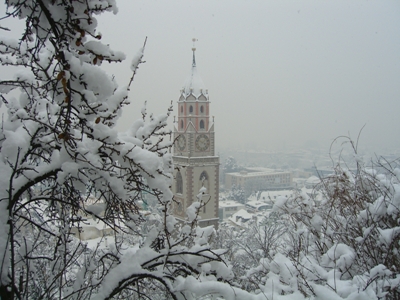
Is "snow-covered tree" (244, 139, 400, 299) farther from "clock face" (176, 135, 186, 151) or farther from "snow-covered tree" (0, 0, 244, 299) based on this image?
"clock face" (176, 135, 186, 151)

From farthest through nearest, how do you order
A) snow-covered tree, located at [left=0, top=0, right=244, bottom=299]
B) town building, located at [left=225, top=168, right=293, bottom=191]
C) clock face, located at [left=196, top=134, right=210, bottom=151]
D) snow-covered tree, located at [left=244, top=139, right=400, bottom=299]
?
town building, located at [left=225, top=168, right=293, bottom=191] < clock face, located at [left=196, top=134, right=210, bottom=151] < snow-covered tree, located at [left=244, top=139, right=400, bottom=299] < snow-covered tree, located at [left=0, top=0, right=244, bottom=299]

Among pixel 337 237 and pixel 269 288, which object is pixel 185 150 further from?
pixel 269 288

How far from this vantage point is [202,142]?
18.8 meters

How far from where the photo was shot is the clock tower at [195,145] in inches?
725

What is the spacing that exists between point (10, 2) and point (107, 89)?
796 mm

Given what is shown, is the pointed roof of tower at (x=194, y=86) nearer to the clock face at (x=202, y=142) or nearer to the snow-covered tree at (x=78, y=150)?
the clock face at (x=202, y=142)

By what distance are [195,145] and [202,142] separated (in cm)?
45

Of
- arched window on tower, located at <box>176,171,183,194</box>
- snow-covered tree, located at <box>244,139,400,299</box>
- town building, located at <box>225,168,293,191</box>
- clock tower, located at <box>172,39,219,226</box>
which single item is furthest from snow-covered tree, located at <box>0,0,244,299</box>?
town building, located at <box>225,168,293,191</box>

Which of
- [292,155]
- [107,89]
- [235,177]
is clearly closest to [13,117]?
[107,89]

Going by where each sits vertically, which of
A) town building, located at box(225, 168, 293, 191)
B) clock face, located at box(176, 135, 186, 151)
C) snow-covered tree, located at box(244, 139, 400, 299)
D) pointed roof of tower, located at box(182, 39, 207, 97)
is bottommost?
town building, located at box(225, 168, 293, 191)

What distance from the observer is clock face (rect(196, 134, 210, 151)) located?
61.3 ft

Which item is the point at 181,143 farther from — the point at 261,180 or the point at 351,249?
the point at 261,180

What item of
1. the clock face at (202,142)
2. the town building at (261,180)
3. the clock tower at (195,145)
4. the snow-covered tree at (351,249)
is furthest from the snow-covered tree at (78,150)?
the town building at (261,180)

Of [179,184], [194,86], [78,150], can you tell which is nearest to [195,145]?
[179,184]
